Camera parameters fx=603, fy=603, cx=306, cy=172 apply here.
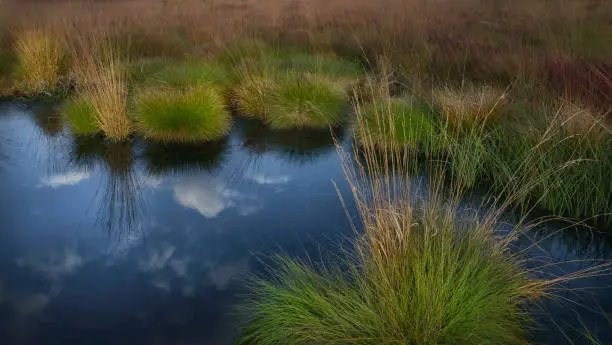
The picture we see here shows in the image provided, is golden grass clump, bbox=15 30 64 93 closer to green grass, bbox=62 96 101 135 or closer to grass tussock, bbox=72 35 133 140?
green grass, bbox=62 96 101 135

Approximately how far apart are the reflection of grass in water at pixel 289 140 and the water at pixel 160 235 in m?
0.04

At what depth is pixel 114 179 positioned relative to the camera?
6.01 metres

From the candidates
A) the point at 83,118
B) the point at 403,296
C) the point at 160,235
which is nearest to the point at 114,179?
the point at 160,235

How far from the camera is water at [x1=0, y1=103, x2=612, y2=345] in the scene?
361cm

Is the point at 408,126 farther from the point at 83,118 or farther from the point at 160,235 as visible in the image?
the point at 83,118

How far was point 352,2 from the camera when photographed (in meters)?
18.2

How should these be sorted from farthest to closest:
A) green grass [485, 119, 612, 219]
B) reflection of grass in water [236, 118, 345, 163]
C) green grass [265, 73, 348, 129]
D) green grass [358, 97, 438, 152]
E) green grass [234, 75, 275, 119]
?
green grass [234, 75, 275, 119], green grass [265, 73, 348, 129], reflection of grass in water [236, 118, 345, 163], green grass [358, 97, 438, 152], green grass [485, 119, 612, 219]

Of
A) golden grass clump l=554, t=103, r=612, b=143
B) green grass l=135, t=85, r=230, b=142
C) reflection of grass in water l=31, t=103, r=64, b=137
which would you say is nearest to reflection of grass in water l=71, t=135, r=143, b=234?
green grass l=135, t=85, r=230, b=142

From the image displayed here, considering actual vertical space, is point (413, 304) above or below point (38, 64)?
below

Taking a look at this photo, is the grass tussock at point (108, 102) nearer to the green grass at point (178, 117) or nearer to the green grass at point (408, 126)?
the green grass at point (178, 117)

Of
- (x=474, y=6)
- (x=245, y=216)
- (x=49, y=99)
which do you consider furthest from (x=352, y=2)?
(x=245, y=216)

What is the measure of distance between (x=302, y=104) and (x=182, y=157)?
1.82 m

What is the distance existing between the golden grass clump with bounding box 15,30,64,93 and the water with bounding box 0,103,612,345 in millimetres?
2524

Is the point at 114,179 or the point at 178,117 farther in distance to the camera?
the point at 178,117
